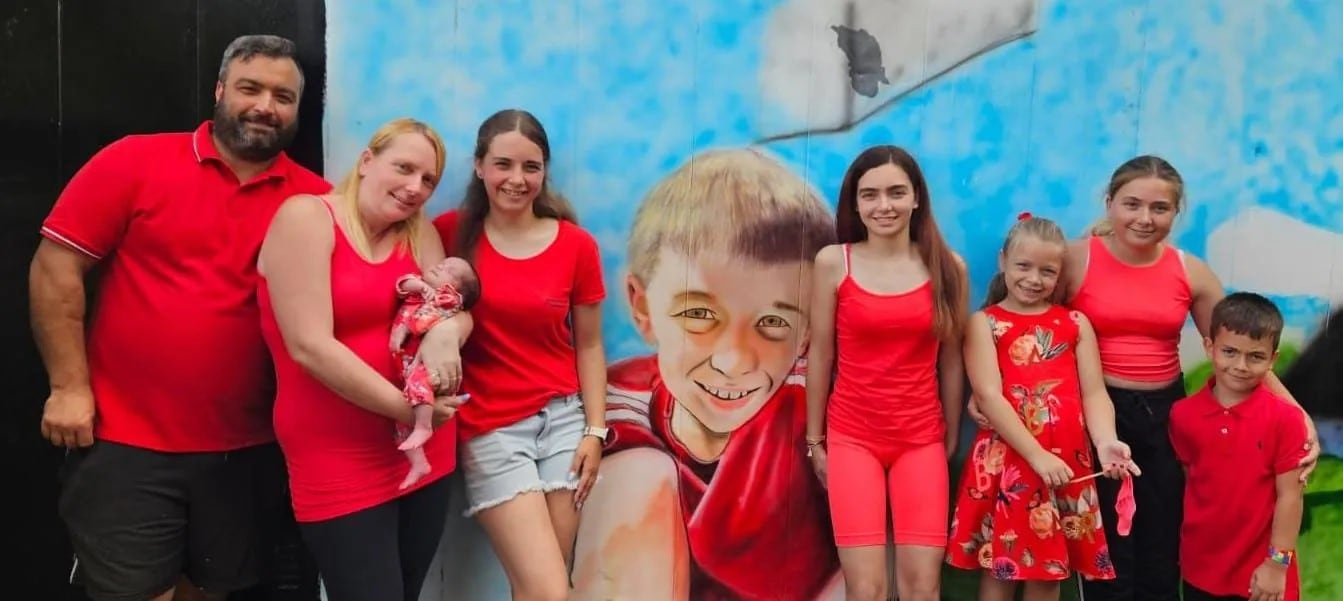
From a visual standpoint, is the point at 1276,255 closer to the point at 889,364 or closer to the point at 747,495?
the point at 889,364

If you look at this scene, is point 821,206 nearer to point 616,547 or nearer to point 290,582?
point 616,547

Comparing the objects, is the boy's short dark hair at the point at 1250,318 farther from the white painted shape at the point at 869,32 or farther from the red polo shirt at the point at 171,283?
the red polo shirt at the point at 171,283

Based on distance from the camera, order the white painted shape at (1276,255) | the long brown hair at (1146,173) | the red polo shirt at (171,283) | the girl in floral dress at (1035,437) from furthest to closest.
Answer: the white painted shape at (1276,255) → the long brown hair at (1146,173) → the girl in floral dress at (1035,437) → the red polo shirt at (171,283)

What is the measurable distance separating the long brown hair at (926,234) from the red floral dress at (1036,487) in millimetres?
120

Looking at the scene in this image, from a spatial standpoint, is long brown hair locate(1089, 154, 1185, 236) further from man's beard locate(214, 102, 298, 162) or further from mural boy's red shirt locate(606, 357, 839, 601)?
man's beard locate(214, 102, 298, 162)

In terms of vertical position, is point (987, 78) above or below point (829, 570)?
above

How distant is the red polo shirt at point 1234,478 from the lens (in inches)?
95.3

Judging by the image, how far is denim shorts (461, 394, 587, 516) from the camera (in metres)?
2.33

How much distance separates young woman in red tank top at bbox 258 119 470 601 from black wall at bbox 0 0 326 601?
686mm

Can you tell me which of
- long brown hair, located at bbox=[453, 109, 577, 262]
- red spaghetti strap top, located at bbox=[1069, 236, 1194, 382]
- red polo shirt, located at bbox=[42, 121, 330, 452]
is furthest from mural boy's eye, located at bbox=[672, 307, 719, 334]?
red polo shirt, located at bbox=[42, 121, 330, 452]

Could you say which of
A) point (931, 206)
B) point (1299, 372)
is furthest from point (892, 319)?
point (1299, 372)

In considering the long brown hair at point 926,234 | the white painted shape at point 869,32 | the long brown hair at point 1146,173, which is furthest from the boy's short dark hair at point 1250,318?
the white painted shape at point 869,32

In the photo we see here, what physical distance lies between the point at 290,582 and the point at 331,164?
4.11 ft

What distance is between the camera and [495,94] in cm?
266
